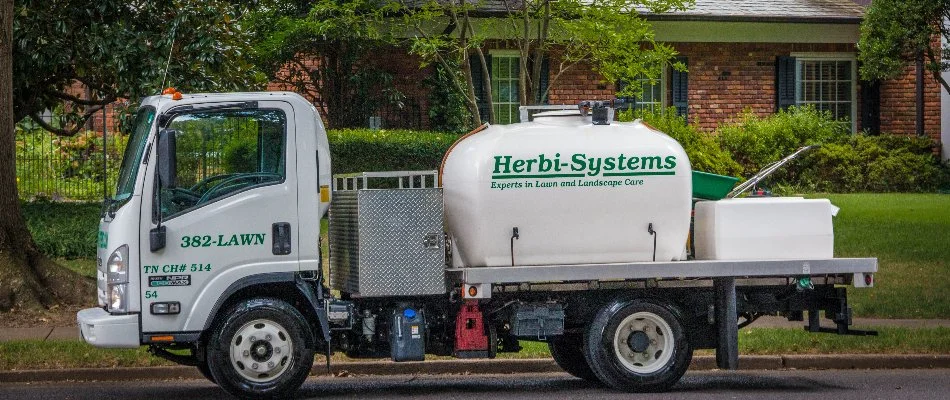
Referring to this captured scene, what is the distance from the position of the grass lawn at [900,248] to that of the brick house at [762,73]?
314 cm

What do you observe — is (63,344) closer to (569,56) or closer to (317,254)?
(317,254)

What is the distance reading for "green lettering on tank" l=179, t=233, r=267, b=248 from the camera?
9455 millimetres

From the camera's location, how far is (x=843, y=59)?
2664 cm

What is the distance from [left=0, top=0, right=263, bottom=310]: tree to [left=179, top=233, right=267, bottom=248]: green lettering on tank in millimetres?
5161

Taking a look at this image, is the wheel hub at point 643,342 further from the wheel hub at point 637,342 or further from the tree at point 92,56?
the tree at point 92,56

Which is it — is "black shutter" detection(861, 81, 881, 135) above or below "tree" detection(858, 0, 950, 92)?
below

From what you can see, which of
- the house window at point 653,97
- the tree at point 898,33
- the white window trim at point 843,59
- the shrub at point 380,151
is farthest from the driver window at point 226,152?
the white window trim at point 843,59

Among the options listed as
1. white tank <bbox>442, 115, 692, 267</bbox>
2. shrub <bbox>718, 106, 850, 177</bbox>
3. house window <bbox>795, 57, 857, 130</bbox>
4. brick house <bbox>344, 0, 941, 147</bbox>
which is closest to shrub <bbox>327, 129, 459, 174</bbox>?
brick house <bbox>344, 0, 941, 147</bbox>

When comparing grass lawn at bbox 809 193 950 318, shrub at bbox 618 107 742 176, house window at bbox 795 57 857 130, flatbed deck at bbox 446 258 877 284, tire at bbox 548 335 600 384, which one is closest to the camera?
flatbed deck at bbox 446 258 877 284

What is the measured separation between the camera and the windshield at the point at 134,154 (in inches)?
373

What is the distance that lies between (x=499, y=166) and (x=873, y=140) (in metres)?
17.8

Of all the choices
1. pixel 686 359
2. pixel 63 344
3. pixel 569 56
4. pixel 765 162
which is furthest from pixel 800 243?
pixel 765 162

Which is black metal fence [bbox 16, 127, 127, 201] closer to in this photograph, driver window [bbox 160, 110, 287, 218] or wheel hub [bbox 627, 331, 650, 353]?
driver window [bbox 160, 110, 287, 218]

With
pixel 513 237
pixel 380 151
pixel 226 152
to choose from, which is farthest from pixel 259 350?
pixel 380 151
